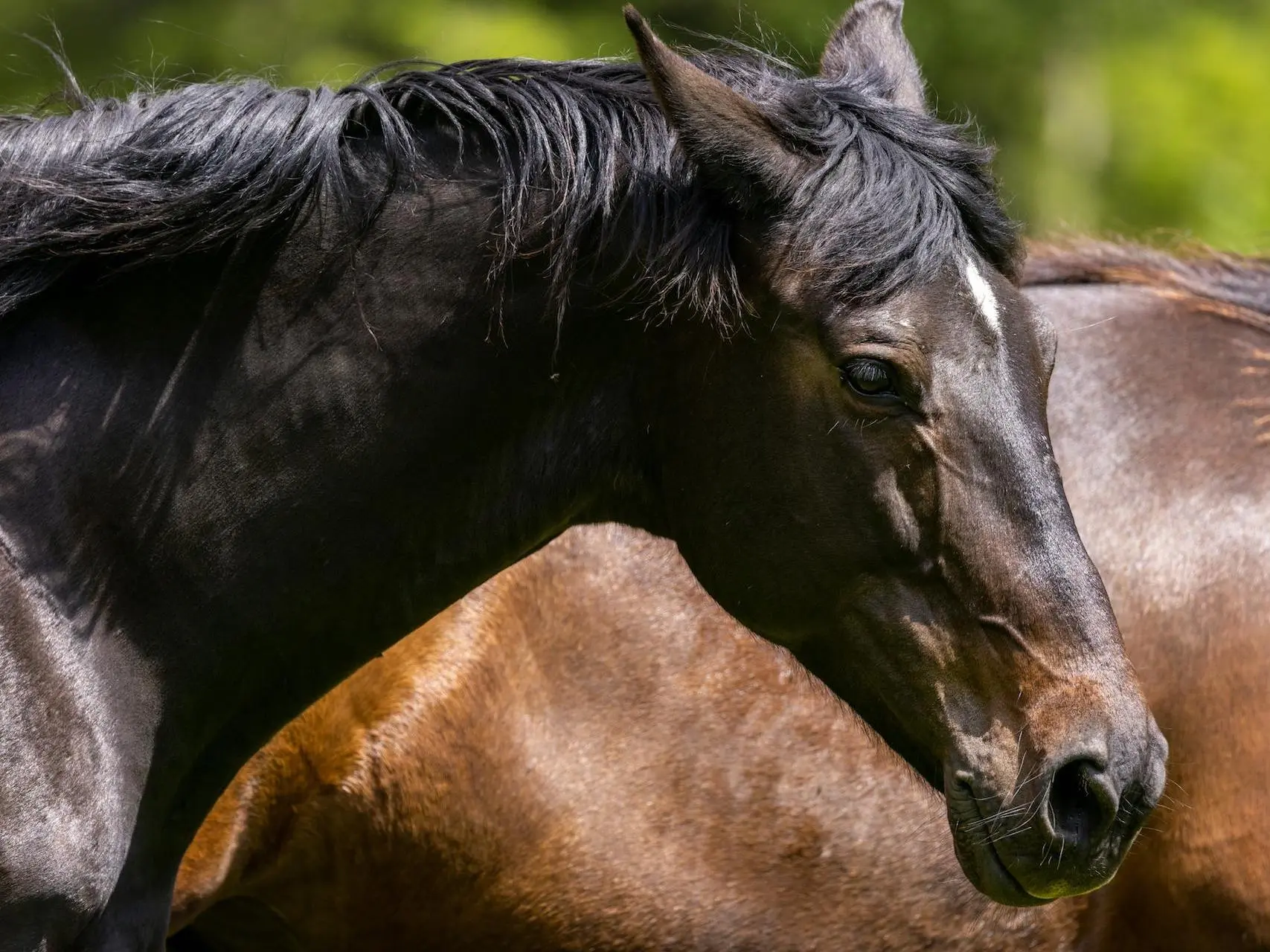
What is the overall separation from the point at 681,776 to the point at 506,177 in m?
1.57

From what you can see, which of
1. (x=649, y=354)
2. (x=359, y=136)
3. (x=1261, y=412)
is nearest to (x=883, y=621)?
(x=649, y=354)

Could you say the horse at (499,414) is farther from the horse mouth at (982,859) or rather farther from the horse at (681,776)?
the horse at (681,776)

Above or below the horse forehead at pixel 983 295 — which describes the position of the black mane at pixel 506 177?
above

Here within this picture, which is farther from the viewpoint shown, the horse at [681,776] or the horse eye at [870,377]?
the horse at [681,776]

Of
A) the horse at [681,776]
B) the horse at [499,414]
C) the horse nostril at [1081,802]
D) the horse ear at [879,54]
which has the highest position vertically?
the horse ear at [879,54]

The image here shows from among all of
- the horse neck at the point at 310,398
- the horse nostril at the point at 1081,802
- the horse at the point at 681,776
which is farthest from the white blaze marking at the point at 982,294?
the horse at the point at 681,776

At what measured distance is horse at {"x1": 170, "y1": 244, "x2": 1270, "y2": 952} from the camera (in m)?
3.25

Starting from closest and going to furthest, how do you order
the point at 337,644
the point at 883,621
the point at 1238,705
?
1. the point at 883,621
2. the point at 337,644
3. the point at 1238,705

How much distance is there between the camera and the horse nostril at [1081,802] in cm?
214

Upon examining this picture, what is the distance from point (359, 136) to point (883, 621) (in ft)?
3.65

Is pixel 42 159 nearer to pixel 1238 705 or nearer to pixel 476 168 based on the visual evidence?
pixel 476 168

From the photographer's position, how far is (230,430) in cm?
229

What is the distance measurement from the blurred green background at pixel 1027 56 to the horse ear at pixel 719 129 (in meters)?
4.83

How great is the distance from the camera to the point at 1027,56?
8.75 metres
